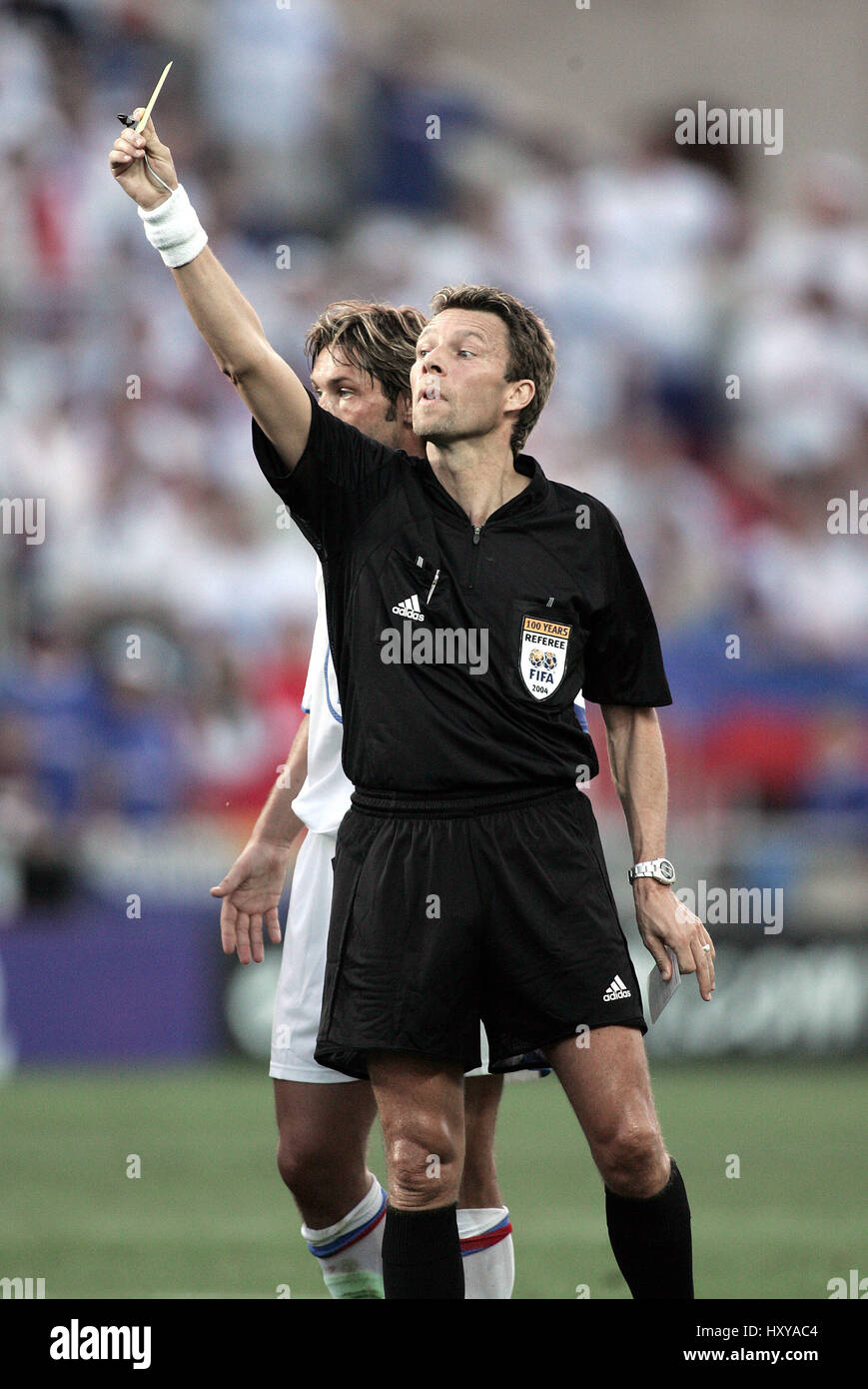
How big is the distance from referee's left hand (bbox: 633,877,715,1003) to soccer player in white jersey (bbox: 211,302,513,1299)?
2.08 ft

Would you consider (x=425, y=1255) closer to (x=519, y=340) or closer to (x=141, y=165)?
(x=519, y=340)

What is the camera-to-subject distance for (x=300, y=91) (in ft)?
43.0

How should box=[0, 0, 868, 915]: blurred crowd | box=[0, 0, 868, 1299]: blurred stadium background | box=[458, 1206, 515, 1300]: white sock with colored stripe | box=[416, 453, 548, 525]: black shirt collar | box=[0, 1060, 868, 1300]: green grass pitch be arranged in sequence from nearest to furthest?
box=[416, 453, 548, 525]: black shirt collar
box=[458, 1206, 515, 1300]: white sock with colored stripe
box=[0, 1060, 868, 1300]: green grass pitch
box=[0, 0, 868, 1299]: blurred stadium background
box=[0, 0, 868, 915]: blurred crowd

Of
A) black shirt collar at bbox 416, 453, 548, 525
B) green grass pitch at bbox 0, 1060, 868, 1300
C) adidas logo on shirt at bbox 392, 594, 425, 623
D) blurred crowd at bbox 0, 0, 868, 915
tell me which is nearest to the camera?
adidas logo on shirt at bbox 392, 594, 425, 623

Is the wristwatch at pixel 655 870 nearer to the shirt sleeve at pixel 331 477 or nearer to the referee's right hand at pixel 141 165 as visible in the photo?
the shirt sleeve at pixel 331 477

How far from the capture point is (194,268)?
3.29m

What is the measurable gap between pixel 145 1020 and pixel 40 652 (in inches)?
84.1

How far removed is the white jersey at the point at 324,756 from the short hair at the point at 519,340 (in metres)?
0.71

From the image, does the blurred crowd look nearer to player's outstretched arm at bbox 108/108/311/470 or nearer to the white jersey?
the white jersey

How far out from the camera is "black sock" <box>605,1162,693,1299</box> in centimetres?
344

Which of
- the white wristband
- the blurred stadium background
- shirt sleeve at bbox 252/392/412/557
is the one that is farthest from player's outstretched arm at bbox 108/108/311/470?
the blurred stadium background

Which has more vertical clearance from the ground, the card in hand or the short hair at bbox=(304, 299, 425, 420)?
the short hair at bbox=(304, 299, 425, 420)

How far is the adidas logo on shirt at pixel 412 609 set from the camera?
11.4ft

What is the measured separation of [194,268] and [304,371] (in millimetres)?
8303
